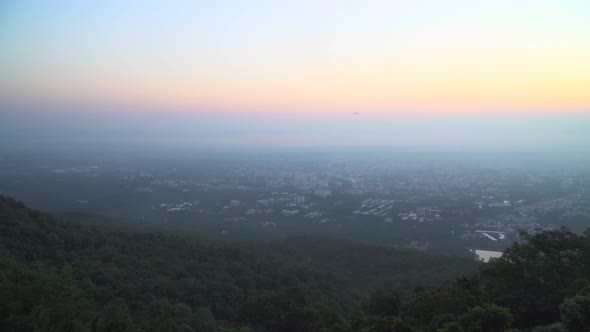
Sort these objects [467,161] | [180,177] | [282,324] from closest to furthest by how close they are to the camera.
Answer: [282,324], [180,177], [467,161]

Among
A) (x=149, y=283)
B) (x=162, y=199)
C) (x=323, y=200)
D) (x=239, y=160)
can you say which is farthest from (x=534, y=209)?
(x=239, y=160)

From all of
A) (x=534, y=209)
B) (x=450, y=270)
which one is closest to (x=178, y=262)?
(x=450, y=270)

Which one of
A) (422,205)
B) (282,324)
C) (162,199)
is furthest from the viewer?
(162,199)

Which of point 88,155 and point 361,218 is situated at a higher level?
point 88,155

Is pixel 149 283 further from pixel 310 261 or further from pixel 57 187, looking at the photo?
pixel 57 187

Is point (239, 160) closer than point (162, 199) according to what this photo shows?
No

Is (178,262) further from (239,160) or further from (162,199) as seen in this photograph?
(239,160)
